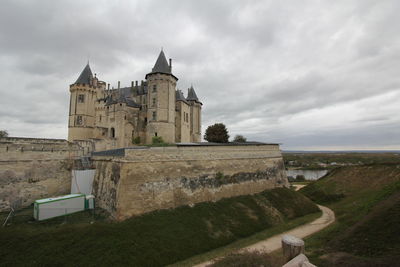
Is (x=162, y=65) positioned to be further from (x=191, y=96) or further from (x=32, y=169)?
(x=32, y=169)

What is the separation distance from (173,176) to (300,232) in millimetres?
10915

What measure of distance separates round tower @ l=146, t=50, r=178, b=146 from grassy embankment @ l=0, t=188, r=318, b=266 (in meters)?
13.2

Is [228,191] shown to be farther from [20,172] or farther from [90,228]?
[20,172]

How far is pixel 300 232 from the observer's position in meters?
15.3

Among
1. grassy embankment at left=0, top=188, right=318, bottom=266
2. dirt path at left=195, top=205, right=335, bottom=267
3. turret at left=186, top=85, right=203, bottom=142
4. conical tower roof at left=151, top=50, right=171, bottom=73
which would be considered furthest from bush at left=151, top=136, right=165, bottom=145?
dirt path at left=195, top=205, right=335, bottom=267

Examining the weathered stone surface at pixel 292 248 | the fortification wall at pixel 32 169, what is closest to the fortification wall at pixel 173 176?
the fortification wall at pixel 32 169

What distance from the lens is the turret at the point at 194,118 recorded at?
36.7 meters

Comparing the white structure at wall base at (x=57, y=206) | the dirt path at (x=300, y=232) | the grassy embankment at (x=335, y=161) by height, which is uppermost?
the white structure at wall base at (x=57, y=206)

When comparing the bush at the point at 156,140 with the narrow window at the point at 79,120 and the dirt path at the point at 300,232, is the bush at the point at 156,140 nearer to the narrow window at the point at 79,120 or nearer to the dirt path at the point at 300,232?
the narrow window at the point at 79,120

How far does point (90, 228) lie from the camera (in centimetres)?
1155

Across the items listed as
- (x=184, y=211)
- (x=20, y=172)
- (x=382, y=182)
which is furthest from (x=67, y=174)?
(x=382, y=182)

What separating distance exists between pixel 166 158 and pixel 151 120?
12.2 meters

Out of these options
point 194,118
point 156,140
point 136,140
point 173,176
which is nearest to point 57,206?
point 173,176

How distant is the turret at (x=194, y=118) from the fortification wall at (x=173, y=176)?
1681cm
